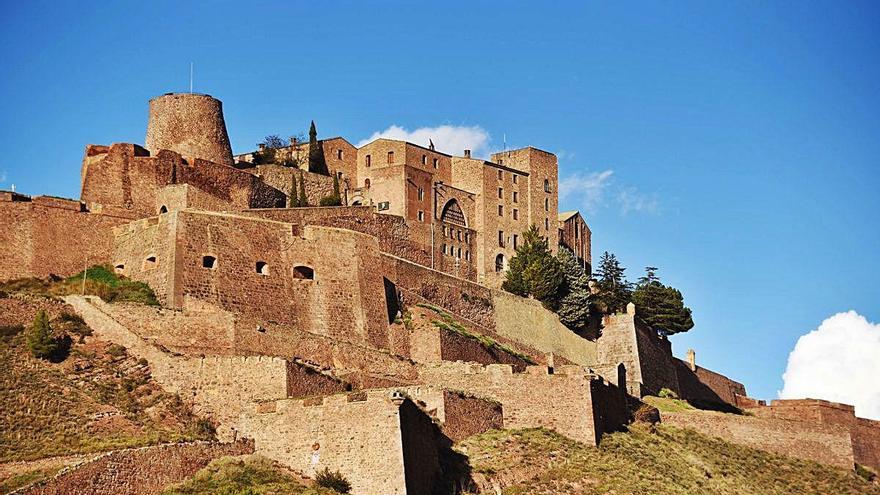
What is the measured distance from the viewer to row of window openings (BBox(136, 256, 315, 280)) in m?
46.8

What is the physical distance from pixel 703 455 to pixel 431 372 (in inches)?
394

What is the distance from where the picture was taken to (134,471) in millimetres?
35156

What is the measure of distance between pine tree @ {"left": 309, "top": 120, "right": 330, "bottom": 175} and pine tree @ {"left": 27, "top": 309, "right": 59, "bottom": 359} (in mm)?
27008

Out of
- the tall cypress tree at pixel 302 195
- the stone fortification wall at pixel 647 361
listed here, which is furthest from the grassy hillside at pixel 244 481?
the tall cypress tree at pixel 302 195

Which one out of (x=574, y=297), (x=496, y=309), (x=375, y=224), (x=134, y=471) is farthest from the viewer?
(x=574, y=297)

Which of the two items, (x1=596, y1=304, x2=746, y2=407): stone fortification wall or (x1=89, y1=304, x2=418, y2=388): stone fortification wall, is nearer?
(x1=89, y1=304, x2=418, y2=388): stone fortification wall

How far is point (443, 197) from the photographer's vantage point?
227 ft

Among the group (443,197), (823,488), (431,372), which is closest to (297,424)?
(431,372)

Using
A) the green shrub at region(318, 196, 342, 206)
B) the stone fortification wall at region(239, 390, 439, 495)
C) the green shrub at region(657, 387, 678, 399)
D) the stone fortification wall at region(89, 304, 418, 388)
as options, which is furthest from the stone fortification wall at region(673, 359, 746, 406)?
the stone fortification wall at region(239, 390, 439, 495)

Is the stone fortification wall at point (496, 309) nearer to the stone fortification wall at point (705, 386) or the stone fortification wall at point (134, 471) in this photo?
the stone fortification wall at point (705, 386)

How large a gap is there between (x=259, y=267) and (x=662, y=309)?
88.9 ft

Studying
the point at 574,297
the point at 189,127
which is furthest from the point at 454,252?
the point at 189,127

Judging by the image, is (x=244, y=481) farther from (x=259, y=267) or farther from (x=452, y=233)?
(x=452, y=233)

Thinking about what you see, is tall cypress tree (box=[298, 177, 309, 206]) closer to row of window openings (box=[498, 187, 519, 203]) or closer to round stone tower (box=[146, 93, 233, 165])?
round stone tower (box=[146, 93, 233, 165])
